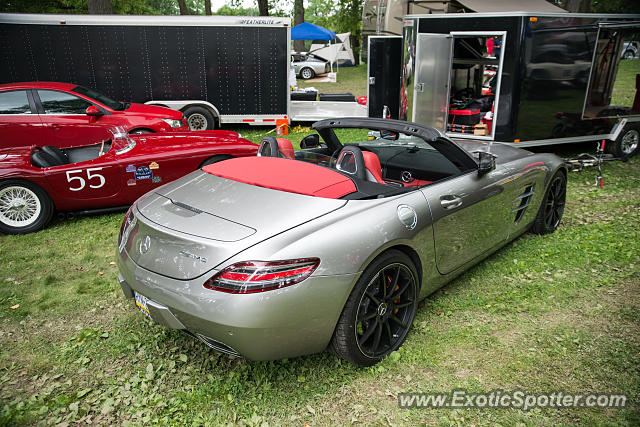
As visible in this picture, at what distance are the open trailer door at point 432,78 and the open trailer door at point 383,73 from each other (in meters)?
1.79

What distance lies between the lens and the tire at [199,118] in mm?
10461

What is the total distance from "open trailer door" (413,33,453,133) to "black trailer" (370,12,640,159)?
2 cm

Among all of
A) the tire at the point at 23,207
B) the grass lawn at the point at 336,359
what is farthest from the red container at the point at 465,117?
the tire at the point at 23,207

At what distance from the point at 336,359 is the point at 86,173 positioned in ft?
12.4

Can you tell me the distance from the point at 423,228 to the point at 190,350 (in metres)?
1.80

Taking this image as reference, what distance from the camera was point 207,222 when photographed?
262cm

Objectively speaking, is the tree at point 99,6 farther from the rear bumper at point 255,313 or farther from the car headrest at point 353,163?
the rear bumper at point 255,313

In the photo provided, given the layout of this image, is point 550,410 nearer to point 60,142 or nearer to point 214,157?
point 214,157

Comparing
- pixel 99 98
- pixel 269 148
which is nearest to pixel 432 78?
pixel 269 148

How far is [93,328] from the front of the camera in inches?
133

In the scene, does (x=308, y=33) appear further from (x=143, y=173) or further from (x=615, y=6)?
(x=615, y=6)

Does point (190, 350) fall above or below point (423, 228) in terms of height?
below

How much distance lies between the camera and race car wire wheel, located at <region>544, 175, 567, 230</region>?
4.89m

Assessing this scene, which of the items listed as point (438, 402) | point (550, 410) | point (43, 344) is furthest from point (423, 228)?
point (43, 344)
